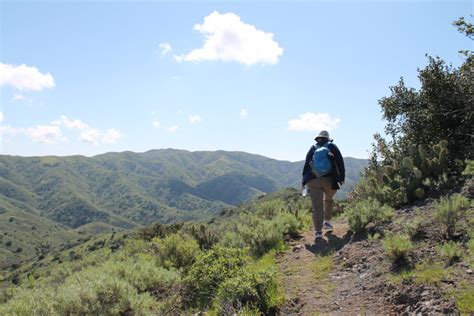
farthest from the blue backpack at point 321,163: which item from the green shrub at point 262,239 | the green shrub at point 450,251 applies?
the green shrub at point 450,251

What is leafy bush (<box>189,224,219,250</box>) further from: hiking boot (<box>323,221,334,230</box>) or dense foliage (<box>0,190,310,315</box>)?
hiking boot (<box>323,221,334,230</box>)

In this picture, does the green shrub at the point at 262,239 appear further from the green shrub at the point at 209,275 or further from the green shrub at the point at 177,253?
the green shrub at the point at 209,275

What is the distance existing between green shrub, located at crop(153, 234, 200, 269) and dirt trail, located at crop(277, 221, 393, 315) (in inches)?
80.3

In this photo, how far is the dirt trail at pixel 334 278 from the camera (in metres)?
5.60

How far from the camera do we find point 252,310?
5395 mm

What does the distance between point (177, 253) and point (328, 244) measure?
3486mm

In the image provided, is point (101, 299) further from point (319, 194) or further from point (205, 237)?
point (319, 194)

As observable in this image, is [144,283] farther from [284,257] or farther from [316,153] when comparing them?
[316,153]

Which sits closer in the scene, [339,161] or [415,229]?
[415,229]

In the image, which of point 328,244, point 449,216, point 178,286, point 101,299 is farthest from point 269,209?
point 101,299

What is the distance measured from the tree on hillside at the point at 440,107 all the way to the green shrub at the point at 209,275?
23.9 feet

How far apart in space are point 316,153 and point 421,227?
10.2ft

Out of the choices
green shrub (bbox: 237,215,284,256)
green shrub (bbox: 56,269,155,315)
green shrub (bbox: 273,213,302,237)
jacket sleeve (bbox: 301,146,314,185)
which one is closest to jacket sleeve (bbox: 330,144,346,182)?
jacket sleeve (bbox: 301,146,314,185)

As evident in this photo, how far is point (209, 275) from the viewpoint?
260 inches
